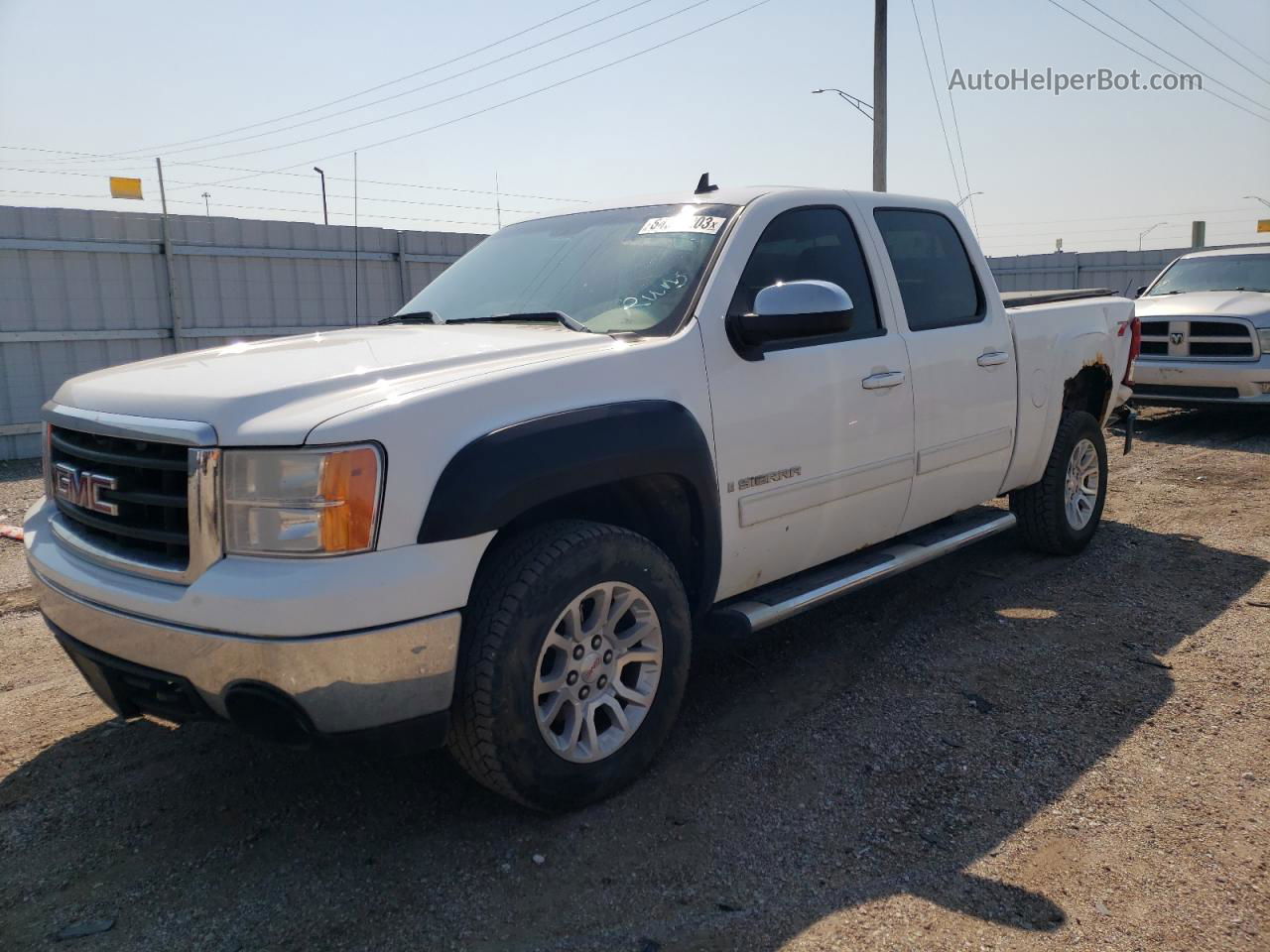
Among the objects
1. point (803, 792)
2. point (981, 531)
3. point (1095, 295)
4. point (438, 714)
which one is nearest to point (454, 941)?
point (438, 714)

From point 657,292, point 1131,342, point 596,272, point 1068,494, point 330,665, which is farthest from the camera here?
point 1131,342

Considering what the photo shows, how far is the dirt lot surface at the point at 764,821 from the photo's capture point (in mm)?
2674

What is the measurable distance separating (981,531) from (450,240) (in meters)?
10.4

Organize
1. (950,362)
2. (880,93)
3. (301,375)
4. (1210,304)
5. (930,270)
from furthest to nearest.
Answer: (880,93) < (1210,304) < (930,270) < (950,362) < (301,375)

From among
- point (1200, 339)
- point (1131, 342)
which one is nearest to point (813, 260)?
point (1131, 342)

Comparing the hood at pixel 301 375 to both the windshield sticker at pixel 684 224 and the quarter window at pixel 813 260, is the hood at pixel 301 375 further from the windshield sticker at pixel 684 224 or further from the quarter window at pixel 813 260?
the quarter window at pixel 813 260

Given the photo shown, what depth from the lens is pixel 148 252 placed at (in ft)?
36.7

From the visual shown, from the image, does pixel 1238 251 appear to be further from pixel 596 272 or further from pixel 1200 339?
pixel 596 272

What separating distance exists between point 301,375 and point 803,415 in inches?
70.1

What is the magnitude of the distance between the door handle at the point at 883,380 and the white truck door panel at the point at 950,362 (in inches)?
5.2

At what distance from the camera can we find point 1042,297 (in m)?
5.98

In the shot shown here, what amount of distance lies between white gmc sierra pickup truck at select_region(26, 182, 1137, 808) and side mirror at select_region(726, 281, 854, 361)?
0.04ft

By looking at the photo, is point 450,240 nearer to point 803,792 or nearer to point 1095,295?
point 1095,295

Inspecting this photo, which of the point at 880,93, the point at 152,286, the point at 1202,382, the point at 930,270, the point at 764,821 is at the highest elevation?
the point at 880,93
